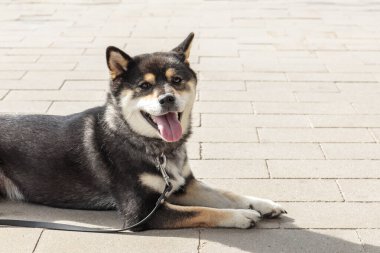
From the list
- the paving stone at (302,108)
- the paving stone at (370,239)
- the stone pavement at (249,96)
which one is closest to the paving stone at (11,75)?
the stone pavement at (249,96)

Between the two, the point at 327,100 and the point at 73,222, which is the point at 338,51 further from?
the point at 73,222

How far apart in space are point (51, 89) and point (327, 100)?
3297mm

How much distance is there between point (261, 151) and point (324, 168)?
0.63m

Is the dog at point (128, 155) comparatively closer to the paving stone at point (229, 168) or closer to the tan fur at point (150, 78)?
the tan fur at point (150, 78)

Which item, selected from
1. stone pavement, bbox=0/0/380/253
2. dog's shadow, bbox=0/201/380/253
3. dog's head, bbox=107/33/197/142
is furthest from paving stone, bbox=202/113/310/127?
dog's shadow, bbox=0/201/380/253

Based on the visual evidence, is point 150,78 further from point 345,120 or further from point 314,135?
point 345,120

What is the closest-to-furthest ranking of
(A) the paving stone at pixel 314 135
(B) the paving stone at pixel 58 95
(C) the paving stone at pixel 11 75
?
(A) the paving stone at pixel 314 135, (B) the paving stone at pixel 58 95, (C) the paving stone at pixel 11 75

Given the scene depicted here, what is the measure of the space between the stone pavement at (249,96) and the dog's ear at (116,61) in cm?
108

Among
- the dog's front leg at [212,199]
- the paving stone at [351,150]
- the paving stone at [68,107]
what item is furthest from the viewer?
the paving stone at [68,107]

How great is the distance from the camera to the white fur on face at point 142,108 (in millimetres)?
3900

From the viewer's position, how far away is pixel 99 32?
31.9 ft

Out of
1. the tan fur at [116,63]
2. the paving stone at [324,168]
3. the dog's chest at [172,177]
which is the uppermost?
the tan fur at [116,63]

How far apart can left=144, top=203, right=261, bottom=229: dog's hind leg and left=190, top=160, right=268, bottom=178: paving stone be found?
0.86 metres

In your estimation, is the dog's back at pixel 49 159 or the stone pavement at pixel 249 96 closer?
the stone pavement at pixel 249 96
